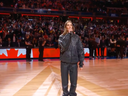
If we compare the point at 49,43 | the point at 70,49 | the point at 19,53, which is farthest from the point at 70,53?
the point at 49,43

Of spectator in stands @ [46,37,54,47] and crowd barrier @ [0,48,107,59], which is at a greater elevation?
spectator in stands @ [46,37,54,47]

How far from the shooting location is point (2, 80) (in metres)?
5.07

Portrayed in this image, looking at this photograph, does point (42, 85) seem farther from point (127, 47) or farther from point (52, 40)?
point (127, 47)

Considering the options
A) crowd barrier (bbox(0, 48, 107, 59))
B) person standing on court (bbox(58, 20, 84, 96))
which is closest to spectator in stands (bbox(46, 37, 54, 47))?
crowd barrier (bbox(0, 48, 107, 59))

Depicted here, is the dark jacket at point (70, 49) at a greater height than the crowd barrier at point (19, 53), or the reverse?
the dark jacket at point (70, 49)

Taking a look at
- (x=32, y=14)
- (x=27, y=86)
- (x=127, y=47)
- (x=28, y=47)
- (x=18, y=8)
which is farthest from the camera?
(x=32, y=14)

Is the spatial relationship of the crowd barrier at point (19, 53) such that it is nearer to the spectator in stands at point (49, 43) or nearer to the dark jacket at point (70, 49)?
the spectator in stands at point (49, 43)

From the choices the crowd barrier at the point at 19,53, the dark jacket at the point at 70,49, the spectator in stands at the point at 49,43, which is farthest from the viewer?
the spectator in stands at the point at 49,43

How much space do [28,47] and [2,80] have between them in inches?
172

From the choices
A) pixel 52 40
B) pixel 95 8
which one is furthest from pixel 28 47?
pixel 95 8

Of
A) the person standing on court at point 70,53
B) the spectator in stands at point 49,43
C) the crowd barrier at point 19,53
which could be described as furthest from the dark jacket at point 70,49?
the spectator in stands at point 49,43

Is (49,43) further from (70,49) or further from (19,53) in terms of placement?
(70,49)

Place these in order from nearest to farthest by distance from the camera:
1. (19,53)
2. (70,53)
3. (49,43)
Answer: (70,53)
(19,53)
(49,43)

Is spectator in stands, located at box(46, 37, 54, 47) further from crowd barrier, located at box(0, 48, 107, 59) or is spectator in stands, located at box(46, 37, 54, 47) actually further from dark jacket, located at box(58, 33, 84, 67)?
dark jacket, located at box(58, 33, 84, 67)
